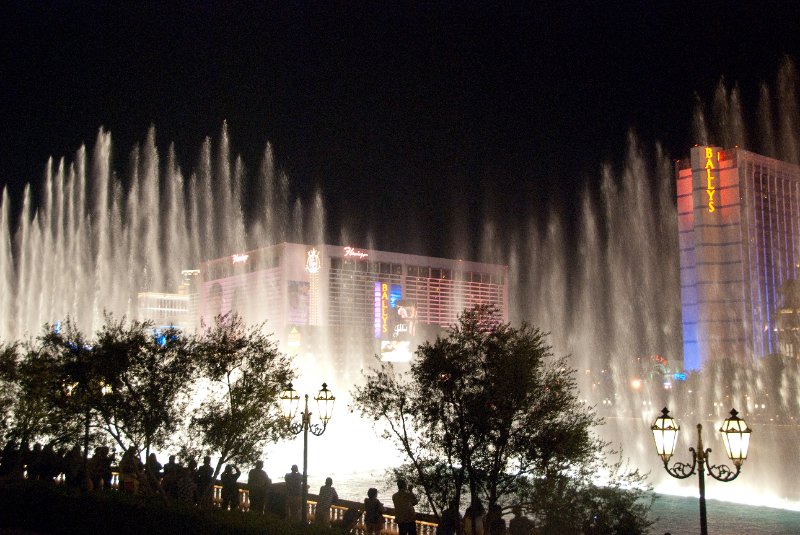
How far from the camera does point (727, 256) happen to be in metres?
85.2

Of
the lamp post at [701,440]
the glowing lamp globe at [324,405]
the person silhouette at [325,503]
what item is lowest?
the person silhouette at [325,503]

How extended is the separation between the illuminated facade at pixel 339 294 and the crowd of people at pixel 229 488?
93075mm

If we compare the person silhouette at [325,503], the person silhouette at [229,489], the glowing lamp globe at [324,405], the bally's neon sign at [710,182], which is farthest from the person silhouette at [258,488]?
the bally's neon sign at [710,182]

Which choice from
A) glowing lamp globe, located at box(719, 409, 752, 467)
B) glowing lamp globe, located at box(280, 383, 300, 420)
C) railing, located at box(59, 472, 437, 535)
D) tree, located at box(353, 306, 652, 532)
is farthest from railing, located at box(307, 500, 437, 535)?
glowing lamp globe, located at box(719, 409, 752, 467)

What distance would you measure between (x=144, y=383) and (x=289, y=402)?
291cm

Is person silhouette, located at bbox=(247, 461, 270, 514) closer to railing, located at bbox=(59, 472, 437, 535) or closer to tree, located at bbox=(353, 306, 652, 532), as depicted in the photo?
railing, located at bbox=(59, 472, 437, 535)

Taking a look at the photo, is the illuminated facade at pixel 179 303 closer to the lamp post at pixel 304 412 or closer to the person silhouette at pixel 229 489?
the lamp post at pixel 304 412

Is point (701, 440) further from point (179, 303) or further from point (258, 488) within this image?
point (179, 303)

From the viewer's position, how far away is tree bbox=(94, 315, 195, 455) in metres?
15.5

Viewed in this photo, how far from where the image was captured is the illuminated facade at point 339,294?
389ft

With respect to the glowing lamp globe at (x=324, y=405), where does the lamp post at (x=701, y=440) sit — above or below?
below

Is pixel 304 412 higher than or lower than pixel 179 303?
lower

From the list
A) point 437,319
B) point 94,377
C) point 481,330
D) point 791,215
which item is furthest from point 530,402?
point 437,319

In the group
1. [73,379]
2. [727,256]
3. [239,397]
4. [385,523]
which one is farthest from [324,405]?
[727,256]
